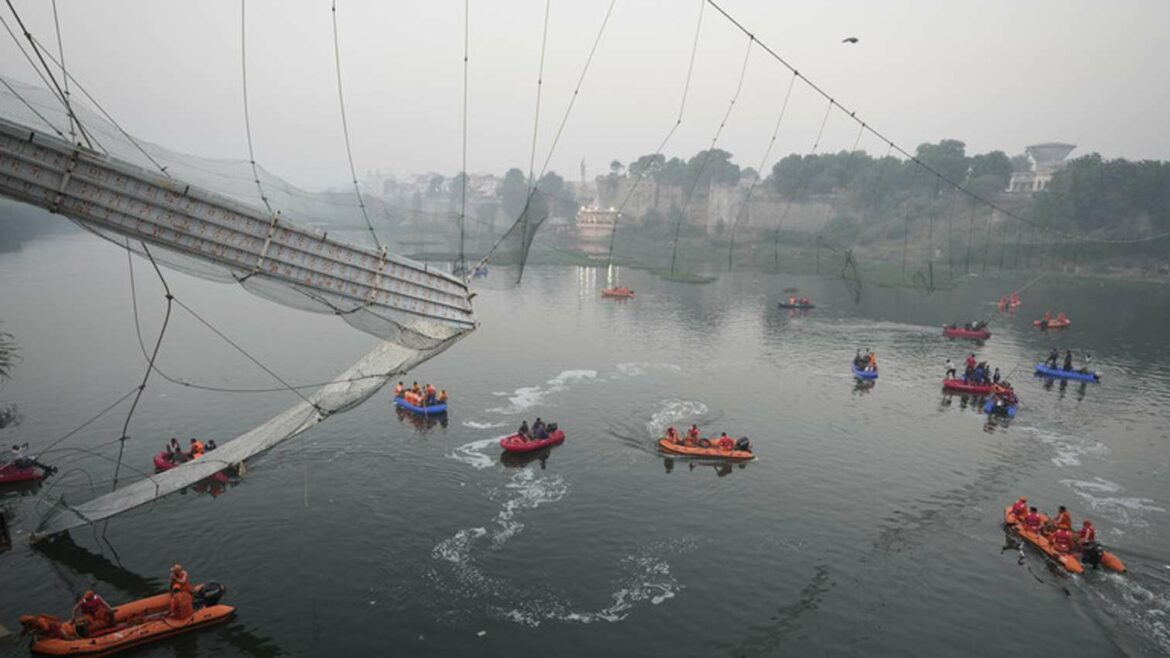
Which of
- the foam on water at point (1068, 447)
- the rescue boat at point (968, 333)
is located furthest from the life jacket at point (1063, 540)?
the rescue boat at point (968, 333)

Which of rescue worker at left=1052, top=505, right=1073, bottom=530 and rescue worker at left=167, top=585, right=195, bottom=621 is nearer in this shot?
rescue worker at left=167, top=585, right=195, bottom=621

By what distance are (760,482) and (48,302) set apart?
88063 mm

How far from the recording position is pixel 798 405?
161ft

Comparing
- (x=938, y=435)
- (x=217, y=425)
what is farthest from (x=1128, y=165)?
(x=217, y=425)

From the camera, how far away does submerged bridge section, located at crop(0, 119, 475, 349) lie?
15094mm

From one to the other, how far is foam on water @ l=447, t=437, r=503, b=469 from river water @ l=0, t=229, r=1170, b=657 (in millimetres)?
301

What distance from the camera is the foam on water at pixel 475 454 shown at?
3597cm

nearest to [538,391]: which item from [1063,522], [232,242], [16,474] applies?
[16,474]

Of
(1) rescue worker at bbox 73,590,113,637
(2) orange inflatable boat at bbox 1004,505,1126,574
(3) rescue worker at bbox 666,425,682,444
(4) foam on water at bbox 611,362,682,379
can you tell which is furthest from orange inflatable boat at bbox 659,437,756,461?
(1) rescue worker at bbox 73,590,113,637

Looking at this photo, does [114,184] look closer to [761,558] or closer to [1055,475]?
[761,558]

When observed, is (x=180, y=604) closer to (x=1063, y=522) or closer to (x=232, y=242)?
(x=232, y=242)

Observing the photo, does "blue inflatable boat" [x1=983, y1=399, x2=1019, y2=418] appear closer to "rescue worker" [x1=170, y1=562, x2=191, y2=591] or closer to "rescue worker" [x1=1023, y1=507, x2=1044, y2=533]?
"rescue worker" [x1=1023, y1=507, x2=1044, y2=533]

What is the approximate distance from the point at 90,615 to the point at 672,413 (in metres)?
34.2

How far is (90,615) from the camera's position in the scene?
66.7 ft
